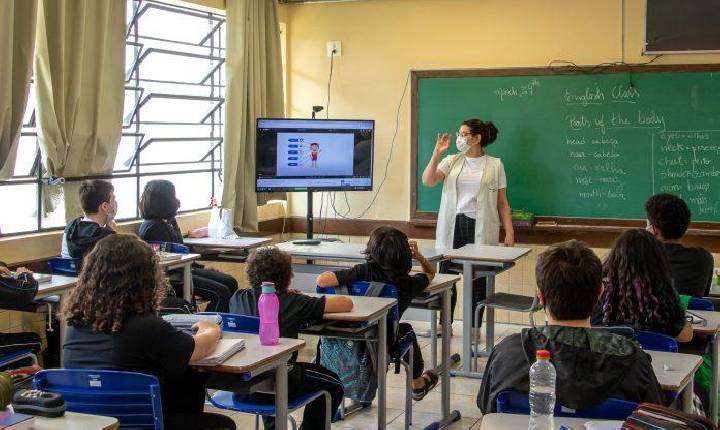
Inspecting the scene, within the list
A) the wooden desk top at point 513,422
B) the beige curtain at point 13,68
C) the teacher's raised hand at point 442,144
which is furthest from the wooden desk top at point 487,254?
the wooden desk top at point 513,422

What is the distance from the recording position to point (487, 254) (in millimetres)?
5820

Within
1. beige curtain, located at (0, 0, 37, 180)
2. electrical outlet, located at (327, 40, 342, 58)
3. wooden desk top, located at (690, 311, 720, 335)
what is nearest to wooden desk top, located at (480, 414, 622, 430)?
wooden desk top, located at (690, 311, 720, 335)

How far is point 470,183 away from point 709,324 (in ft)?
10.1

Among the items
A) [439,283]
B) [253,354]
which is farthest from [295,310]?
[439,283]

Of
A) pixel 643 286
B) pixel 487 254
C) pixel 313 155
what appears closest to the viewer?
pixel 643 286

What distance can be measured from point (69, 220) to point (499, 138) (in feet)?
11.4

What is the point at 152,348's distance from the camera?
2902mm

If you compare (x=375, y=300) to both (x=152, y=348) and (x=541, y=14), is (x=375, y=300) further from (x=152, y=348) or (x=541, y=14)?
(x=541, y=14)

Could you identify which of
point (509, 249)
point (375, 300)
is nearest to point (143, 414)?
point (375, 300)

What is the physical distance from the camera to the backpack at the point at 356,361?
4.33 m

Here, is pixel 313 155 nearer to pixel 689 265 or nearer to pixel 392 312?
pixel 392 312

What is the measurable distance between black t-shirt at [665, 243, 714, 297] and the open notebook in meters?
2.28

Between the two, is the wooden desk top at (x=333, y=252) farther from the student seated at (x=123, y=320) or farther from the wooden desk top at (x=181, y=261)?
the student seated at (x=123, y=320)

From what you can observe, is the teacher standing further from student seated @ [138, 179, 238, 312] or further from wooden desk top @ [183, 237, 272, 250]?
student seated @ [138, 179, 238, 312]
